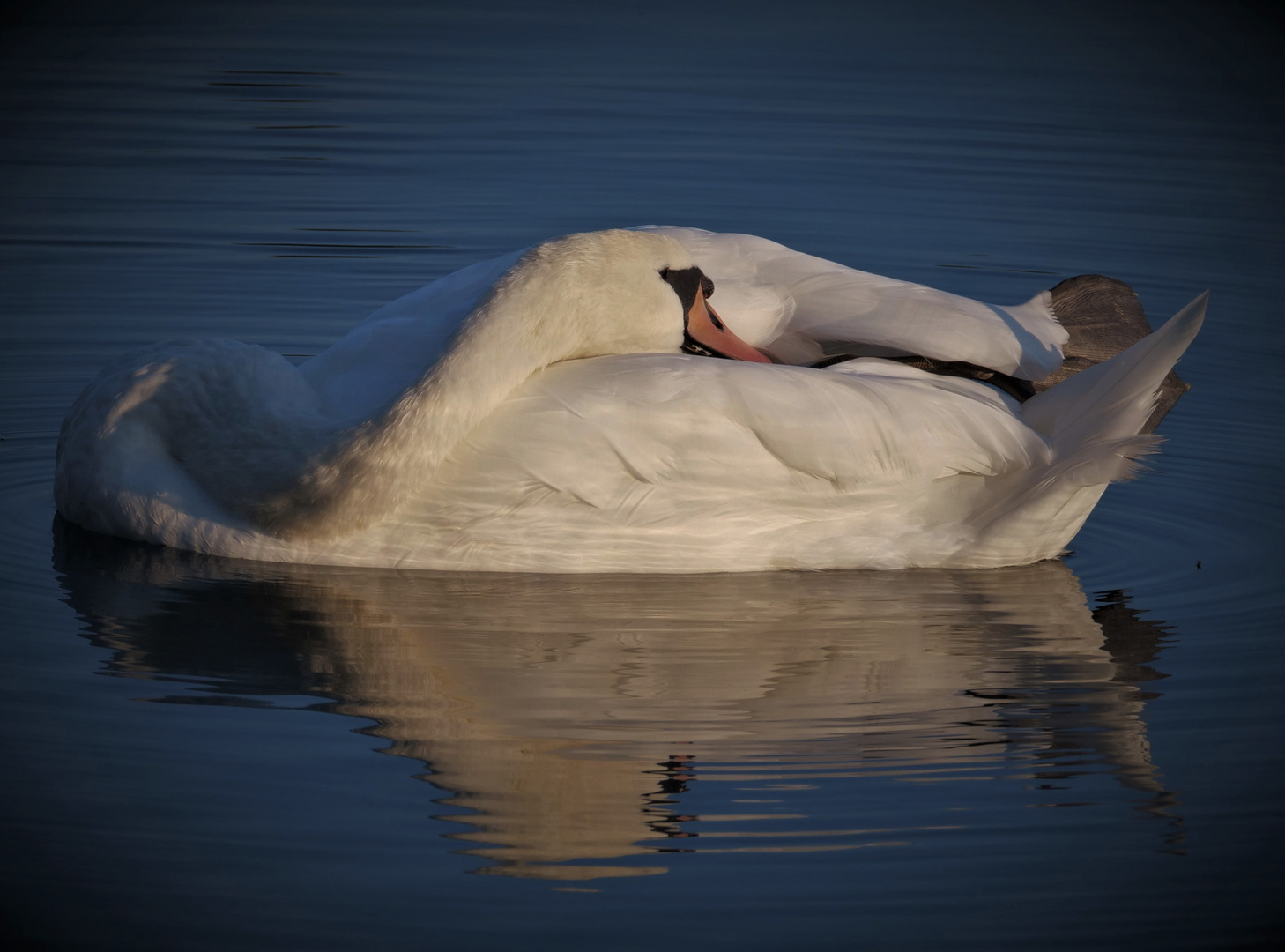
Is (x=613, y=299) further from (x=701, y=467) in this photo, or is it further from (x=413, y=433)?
(x=413, y=433)

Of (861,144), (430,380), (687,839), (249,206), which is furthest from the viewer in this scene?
(861,144)

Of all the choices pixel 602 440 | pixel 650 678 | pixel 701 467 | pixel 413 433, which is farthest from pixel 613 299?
pixel 650 678

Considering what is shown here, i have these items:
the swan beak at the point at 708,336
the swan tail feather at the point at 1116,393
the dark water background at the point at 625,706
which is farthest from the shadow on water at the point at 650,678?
the swan beak at the point at 708,336

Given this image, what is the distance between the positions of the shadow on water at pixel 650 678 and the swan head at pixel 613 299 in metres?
0.80

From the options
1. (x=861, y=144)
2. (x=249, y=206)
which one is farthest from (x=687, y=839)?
(x=861, y=144)

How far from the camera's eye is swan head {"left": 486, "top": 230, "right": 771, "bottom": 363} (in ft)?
19.3

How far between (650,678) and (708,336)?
1.47m

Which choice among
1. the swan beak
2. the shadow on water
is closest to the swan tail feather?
the shadow on water

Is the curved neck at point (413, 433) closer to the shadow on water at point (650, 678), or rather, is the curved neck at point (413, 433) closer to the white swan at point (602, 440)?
the white swan at point (602, 440)

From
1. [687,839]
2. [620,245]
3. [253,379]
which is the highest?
[620,245]

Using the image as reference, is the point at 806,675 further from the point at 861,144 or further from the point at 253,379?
the point at 861,144

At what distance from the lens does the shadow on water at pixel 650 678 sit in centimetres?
444

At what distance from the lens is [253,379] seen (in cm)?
605

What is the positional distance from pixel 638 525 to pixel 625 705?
3.43ft
